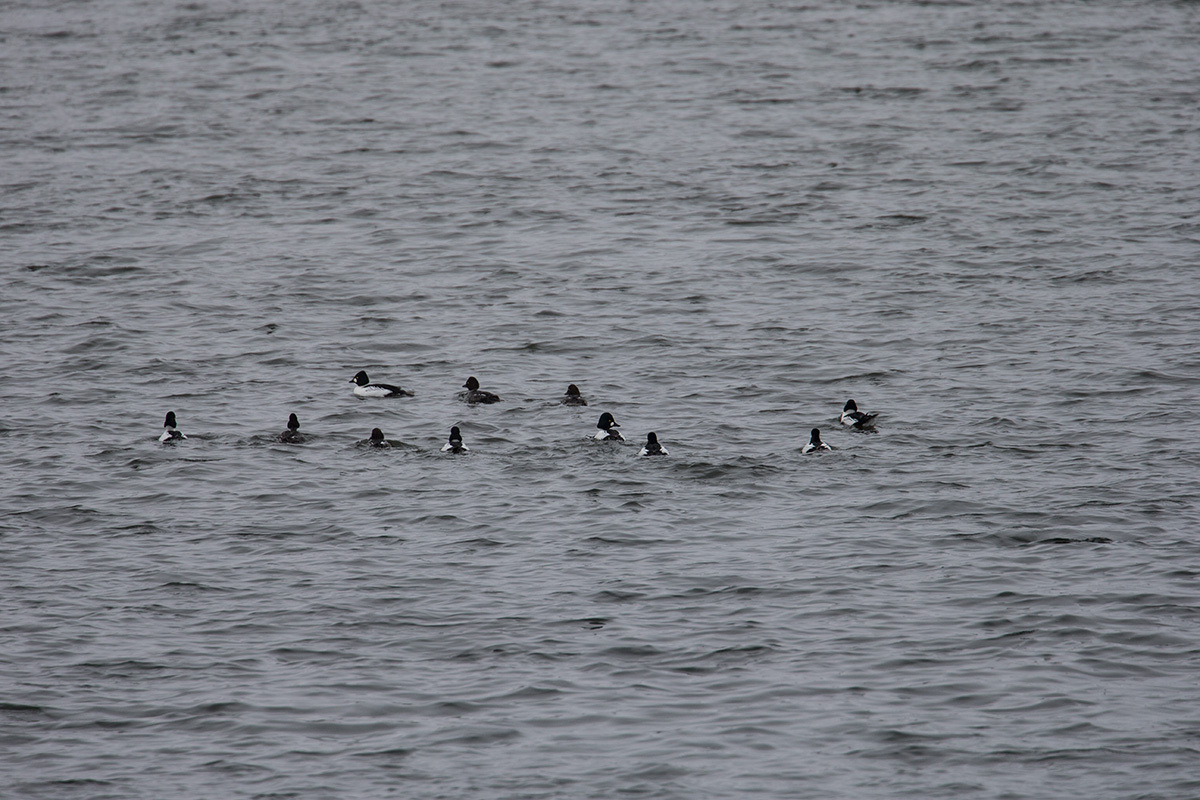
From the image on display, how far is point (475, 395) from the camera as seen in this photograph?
23.5 meters

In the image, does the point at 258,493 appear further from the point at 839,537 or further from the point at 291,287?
the point at 291,287

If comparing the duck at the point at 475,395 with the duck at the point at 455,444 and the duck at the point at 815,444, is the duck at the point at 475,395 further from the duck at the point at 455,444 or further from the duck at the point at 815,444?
the duck at the point at 815,444

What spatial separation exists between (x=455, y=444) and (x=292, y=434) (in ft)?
8.65

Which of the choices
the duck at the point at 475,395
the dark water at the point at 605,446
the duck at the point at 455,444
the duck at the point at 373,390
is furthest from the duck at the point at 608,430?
the duck at the point at 373,390

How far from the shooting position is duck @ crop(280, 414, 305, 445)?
72.7ft

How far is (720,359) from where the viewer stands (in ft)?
85.6

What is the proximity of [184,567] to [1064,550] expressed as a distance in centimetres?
1076

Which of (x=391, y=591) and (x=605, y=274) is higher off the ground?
(x=605, y=274)

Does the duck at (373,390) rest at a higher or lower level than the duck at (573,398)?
higher

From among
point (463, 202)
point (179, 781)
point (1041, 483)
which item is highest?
point (463, 202)

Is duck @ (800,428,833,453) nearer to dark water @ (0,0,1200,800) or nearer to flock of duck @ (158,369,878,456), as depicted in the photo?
flock of duck @ (158,369,878,456)

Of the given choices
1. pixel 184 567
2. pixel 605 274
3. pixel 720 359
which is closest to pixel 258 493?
pixel 184 567

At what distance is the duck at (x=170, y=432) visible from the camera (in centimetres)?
2209

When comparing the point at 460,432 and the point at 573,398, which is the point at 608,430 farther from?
the point at 460,432
